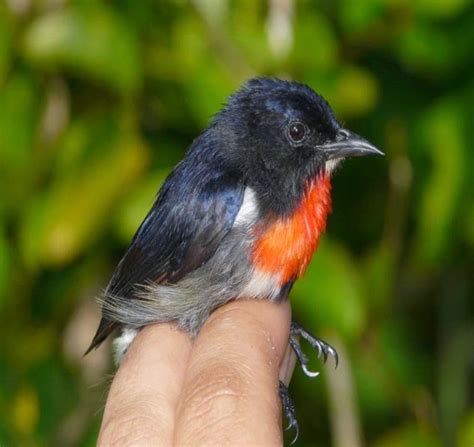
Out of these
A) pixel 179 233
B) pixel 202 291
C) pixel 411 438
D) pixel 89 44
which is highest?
pixel 89 44

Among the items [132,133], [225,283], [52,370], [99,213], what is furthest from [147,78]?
[52,370]

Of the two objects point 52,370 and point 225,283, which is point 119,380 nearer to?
point 225,283

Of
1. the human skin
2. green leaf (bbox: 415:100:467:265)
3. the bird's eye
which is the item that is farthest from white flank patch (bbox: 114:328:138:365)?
green leaf (bbox: 415:100:467:265)

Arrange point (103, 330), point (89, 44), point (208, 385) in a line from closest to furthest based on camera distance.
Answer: point (208, 385) < point (103, 330) < point (89, 44)

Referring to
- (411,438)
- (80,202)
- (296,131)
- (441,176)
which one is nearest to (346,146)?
(296,131)

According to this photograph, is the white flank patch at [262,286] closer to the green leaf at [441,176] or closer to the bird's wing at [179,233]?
the bird's wing at [179,233]

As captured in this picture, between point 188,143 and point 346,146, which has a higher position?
point 346,146

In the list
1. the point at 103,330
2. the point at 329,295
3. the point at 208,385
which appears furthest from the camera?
the point at 329,295

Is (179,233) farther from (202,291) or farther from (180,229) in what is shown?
(202,291)
